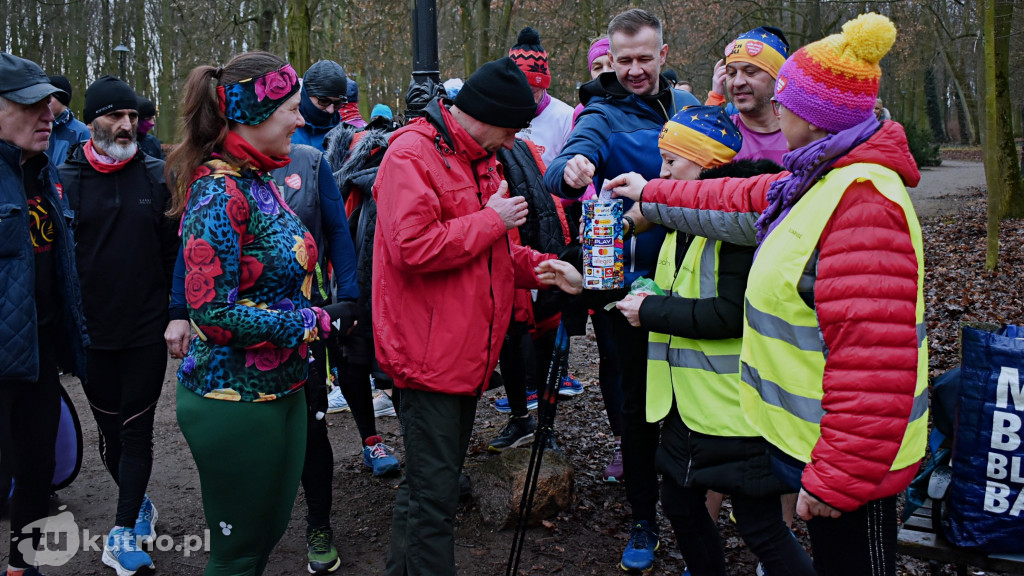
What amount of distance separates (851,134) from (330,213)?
2.75 meters

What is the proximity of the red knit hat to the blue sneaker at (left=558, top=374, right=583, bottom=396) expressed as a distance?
250 centimetres

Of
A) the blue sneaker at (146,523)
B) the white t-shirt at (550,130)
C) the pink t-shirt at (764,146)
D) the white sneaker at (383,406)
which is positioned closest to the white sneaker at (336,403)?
the white sneaker at (383,406)

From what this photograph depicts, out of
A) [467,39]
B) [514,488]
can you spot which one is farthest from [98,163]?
[467,39]

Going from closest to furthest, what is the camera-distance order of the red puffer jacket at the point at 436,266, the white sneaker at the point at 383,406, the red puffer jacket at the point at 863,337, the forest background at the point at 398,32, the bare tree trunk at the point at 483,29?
the red puffer jacket at the point at 863,337 < the red puffer jacket at the point at 436,266 < the white sneaker at the point at 383,406 < the bare tree trunk at the point at 483,29 < the forest background at the point at 398,32

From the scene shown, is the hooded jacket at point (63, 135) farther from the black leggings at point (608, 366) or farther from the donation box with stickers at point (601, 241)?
the donation box with stickers at point (601, 241)

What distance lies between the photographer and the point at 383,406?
6.48 metres

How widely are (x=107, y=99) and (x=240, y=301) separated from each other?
199 centimetres

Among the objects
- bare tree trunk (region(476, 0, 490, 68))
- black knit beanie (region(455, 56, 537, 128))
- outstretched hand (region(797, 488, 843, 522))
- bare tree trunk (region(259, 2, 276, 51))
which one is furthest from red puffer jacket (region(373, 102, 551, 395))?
bare tree trunk (region(259, 2, 276, 51))

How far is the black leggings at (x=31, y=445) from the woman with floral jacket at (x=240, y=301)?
1198mm

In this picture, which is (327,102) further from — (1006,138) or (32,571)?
(1006,138)

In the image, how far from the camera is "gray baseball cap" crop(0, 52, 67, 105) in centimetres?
326

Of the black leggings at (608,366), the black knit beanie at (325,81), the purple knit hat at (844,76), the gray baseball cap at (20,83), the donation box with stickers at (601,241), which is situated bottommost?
the black leggings at (608,366)

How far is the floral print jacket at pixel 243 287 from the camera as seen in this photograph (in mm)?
2570

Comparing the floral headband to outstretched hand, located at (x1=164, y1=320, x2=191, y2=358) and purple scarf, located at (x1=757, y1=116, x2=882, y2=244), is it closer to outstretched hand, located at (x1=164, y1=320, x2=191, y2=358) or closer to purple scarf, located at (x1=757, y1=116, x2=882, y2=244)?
outstretched hand, located at (x1=164, y1=320, x2=191, y2=358)
